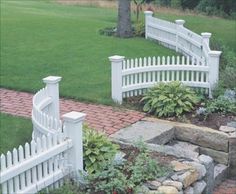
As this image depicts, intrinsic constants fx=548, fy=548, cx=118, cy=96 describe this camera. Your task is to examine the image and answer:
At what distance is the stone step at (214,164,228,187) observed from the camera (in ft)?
26.0

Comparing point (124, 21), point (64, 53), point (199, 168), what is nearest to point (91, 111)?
point (199, 168)

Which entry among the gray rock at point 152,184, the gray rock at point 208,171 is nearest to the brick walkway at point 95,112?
the gray rock at point 208,171

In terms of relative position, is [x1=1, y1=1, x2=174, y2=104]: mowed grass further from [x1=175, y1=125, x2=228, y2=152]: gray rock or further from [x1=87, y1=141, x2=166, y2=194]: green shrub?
[x1=87, y1=141, x2=166, y2=194]: green shrub

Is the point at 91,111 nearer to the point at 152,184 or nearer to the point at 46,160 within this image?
the point at 152,184

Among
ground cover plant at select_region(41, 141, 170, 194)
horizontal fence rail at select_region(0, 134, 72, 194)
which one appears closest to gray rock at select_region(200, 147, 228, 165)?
ground cover plant at select_region(41, 141, 170, 194)

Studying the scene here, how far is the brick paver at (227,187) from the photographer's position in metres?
7.75

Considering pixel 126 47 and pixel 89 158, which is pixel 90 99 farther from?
pixel 126 47

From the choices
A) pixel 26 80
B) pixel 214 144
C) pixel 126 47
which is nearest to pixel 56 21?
pixel 126 47

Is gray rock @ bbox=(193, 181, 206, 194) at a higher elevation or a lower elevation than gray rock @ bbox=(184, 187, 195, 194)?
lower

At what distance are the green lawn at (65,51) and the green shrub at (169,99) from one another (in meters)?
0.85

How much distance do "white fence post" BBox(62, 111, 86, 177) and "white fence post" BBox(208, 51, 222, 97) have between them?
4.64 metres

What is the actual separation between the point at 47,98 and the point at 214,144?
8.73 feet

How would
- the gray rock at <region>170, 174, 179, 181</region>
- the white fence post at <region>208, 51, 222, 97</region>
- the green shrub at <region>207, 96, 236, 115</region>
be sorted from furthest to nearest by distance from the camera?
the white fence post at <region>208, 51, 222, 97</region>
the green shrub at <region>207, 96, 236, 115</region>
the gray rock at <region>170, 174, 179, 181</region>

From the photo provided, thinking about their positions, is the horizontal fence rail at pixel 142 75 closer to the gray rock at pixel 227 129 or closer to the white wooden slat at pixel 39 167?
the gray rock at pixel 227 129
